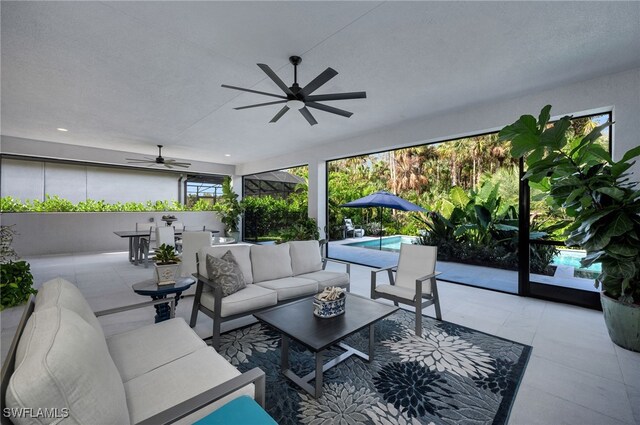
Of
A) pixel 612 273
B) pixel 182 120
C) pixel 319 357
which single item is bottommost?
pixel 319 357

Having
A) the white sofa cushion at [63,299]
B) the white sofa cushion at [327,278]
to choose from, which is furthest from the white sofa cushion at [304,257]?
the white sofa cushion at [63,299]

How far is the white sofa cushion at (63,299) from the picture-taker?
138cm

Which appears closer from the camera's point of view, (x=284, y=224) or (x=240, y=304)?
(x=240, y=304)

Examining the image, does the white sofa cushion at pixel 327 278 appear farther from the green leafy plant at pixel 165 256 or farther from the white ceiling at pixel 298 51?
the white ceiling at pixel 298 51

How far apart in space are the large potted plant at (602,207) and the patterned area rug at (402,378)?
42.0 inches

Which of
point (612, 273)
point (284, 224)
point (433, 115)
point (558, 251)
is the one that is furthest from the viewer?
point (284, 224)

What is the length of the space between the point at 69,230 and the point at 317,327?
8905mm

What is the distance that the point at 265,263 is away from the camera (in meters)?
3.55

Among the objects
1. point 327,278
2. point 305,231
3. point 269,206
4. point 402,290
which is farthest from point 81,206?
point 402,290

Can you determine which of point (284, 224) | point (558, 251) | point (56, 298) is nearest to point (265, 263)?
point (56, 298)

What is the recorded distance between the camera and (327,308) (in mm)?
2428

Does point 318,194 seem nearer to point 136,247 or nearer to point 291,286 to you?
point 291,286

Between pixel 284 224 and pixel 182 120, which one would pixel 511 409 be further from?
pixel 284 224

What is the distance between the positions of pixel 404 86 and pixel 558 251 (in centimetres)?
346
